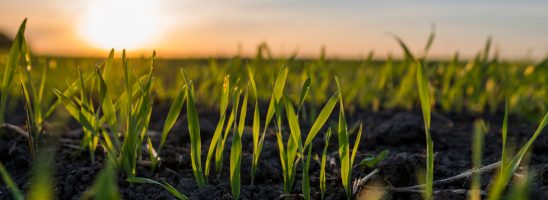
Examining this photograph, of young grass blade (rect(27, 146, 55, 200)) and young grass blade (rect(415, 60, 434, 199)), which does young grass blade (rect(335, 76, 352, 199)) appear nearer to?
young grass blade (rect(415, 60, 434, 199))

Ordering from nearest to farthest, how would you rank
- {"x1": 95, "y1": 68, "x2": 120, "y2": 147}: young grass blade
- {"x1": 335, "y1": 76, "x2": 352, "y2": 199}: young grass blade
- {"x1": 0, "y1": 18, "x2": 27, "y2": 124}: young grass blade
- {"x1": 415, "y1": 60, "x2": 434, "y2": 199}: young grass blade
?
{"x1": 415, "y1": 60, "x2": 434, "y2": 199}: young grass blade < {"x1": 335, "y1": 76, "x2": 352, "y2": 199}: young grass blade < {"x1": 95, "y1": 68, "x2": 120, "y2": 147}: young grass blade < {"x1": 0, "y1": 18, "x2": 27, "y2": 124}: young grass blade

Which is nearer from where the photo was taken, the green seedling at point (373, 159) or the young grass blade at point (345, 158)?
the young grass blade at point (345, 158)

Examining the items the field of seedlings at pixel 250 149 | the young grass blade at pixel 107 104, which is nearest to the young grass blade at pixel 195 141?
the field of seedlings at pixel 250 149

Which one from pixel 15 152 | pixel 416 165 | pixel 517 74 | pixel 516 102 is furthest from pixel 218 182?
pixel 517 74

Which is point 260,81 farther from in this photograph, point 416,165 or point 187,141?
point 416,165

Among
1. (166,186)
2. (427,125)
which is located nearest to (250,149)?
(166,186)

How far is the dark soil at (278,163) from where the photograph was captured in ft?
3.84

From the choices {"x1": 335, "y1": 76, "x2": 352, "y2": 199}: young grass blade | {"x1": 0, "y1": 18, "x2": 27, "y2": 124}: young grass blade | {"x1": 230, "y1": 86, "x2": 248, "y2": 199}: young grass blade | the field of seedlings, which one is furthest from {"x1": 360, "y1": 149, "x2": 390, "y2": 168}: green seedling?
{"x1": 0, "y1": 18, "x2": 27, "y2": 124}: young grass blade

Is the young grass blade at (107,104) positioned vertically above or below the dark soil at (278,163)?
above

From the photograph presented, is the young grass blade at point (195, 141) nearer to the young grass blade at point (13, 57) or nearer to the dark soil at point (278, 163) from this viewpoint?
the dark soil at point (278, 163)

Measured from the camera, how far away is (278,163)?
152 centimetres

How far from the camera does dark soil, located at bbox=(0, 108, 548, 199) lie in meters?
1.17

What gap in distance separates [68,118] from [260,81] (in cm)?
101

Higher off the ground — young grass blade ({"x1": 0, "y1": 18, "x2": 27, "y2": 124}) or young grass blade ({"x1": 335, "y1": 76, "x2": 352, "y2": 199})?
young grass blade ({"x1": 0, "y1": 18, "x2": 27, "y2": 124})
